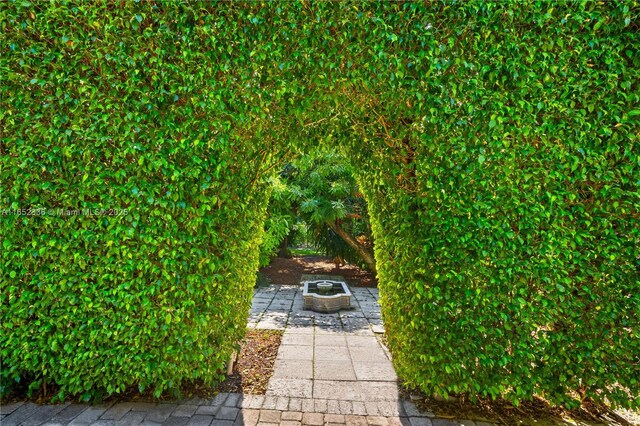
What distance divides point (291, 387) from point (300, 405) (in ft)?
1.01

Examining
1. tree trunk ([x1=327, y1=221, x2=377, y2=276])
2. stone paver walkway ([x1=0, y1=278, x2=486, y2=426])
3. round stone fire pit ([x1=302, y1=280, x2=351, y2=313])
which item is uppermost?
tree trunk ([x1=327, y1=221, x2=377, y2=276])

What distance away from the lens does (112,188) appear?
2498 millimetres

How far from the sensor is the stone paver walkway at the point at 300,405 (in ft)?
8.20

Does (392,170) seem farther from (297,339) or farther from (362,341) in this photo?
(297,339)

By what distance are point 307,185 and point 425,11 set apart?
675 cm

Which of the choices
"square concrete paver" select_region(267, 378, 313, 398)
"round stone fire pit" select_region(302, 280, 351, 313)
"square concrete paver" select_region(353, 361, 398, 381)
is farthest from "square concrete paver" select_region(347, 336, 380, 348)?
"round stone fire pit" select_region(302, 280, 351, 313)

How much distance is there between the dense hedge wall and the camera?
2.36 meters

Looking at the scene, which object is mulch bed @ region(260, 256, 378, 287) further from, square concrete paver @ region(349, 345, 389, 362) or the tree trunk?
square concrete paver @ region(349, 345, 389, 362)

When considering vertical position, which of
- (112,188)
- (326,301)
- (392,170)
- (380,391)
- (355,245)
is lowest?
(380,391)

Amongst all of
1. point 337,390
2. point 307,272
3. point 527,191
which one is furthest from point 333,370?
point 307,272

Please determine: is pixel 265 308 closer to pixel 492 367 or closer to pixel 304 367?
pixel 304 367

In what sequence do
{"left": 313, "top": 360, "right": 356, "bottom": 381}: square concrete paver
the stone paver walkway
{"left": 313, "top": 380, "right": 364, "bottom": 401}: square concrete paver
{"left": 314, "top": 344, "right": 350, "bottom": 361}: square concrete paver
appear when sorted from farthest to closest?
{"left": 314, "top": 344, "right": 350, "bottom": 361}: square concrete paver → {"left": 313, "top": 360, "right": 356, "bottom": 381}: square concrete paver → {"left": 313, "top": 380, "right": 364, "bottom": 401}: square concrete paver → the stone paver walkway

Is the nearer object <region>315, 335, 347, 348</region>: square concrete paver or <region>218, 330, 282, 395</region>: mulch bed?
<region>218, 330, 282, 395</region>: mulch bed

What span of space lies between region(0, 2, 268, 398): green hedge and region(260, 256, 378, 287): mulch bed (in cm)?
618
